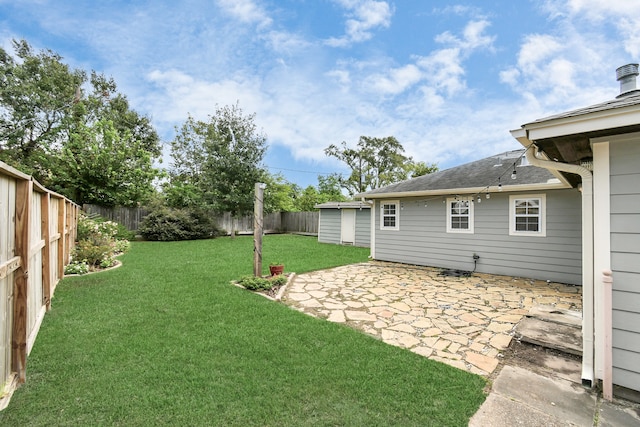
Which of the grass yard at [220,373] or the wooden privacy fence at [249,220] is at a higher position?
the wooden privacy fence at [249,220]

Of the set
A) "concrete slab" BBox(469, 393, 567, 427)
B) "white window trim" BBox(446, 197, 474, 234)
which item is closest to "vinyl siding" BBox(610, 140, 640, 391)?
"concrete slab" BBox(469, 393, 567, 427)

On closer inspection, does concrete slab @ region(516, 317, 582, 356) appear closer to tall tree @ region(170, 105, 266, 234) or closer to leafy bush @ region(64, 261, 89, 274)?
leafy bush @ region(64, 261, 89, 274)

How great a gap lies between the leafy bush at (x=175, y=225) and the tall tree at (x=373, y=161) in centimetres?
1422

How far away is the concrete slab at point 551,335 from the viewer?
9.75 feet

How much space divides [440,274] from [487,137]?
792cm

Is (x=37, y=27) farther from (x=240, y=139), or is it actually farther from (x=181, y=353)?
(x=181, y=353)

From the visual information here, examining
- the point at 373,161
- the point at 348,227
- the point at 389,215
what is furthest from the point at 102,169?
the point at 373,161

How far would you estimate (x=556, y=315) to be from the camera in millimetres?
3934

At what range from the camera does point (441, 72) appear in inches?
387

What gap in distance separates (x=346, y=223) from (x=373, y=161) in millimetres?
12878

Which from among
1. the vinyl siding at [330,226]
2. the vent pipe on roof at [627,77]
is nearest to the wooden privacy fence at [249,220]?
the vinyl siding at [330,226]

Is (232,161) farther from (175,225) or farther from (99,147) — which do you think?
(99,147)

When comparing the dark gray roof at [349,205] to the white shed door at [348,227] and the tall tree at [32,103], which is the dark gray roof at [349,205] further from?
the tall tree at [32,103]

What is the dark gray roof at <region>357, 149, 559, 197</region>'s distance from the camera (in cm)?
654
